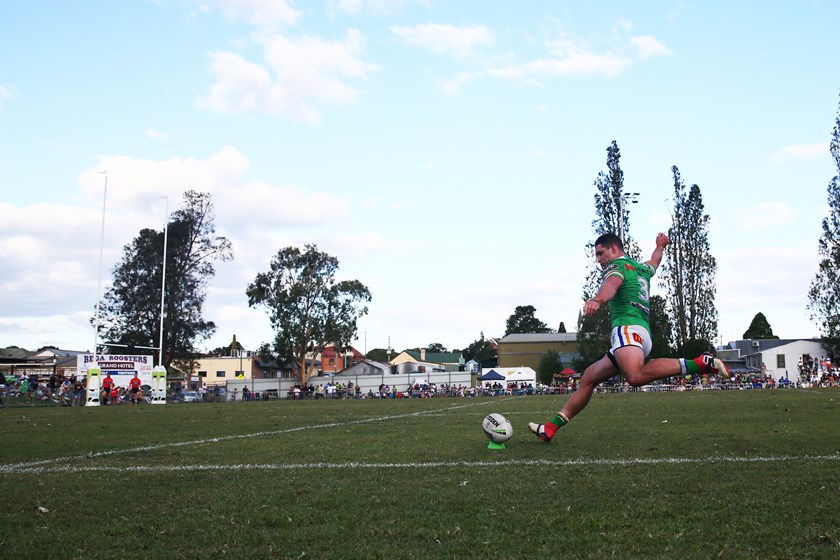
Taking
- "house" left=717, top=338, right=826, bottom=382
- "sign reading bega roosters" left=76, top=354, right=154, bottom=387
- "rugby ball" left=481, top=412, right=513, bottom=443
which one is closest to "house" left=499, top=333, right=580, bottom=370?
"house" left=717, top=338, right=826, bottom=382

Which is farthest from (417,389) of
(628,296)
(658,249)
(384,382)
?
(628,296)

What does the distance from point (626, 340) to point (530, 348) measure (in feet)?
341

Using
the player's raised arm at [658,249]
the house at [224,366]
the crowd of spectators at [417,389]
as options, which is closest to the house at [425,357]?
the house at [224,366]

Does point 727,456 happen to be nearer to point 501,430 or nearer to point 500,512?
point 501,430

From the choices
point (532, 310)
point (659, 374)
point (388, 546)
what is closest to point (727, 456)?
point (659, 374)

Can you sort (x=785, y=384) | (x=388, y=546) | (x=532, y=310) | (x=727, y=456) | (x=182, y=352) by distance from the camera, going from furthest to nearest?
(x=532, y=310), (x=182, y=352), (x=785, y=384), (x=727, y=456), (x=388, y=546)

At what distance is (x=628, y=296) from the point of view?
24.6ft

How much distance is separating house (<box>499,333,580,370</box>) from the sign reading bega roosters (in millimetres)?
72487

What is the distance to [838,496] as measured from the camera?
13.8 ft

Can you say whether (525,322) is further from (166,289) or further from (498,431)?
(498,431)

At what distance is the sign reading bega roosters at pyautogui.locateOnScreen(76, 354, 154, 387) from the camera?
39688 mm

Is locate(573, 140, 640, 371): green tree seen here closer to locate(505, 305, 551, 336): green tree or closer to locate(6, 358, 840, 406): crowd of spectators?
locate(6, 358, 840, 406): crowd of spectators

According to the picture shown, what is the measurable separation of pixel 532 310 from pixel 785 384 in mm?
108219

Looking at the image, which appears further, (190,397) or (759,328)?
(759,328)
